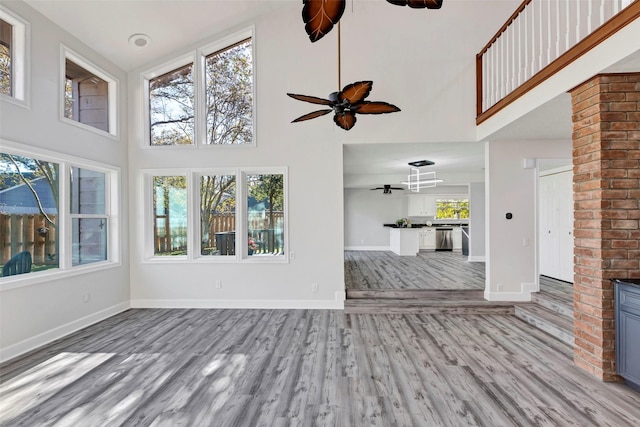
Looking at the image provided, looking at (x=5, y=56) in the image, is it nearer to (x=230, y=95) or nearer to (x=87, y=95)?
(x=87, y=95)

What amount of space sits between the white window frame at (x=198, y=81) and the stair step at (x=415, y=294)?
2.96 m

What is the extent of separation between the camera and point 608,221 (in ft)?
8.50

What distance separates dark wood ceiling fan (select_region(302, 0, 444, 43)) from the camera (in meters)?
1.54

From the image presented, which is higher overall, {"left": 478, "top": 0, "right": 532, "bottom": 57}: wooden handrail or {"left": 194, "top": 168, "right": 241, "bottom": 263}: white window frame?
{"left": 478, "top": 0, "right": 532, "bottom": 57}: wooden handrail

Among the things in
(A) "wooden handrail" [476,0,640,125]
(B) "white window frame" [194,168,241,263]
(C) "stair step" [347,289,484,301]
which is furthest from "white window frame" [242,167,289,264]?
(A) "wooden handrail" [476,0,640,125]

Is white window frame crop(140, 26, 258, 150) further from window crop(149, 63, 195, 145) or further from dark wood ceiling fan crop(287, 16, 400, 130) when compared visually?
dark wood ceiling fan crop(287, 16, 400, 130)

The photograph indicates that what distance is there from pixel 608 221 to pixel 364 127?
10.3 ft

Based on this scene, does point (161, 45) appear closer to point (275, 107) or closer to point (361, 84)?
point (275, 107)

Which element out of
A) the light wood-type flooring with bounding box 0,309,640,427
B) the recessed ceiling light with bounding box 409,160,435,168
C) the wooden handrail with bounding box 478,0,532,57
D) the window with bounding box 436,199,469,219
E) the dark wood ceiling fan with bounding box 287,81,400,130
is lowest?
the light wood-type flooring with bounding box 0,309,640,427

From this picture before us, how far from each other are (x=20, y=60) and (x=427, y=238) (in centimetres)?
1042

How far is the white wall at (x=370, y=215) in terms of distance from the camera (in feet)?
36.1

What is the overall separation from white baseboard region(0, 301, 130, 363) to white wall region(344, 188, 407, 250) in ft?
25.5

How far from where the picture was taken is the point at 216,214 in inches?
200

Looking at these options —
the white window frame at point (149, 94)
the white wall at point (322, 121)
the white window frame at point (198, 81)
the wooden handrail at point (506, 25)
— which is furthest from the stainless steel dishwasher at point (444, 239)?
the white window frame at point (149, 94)
